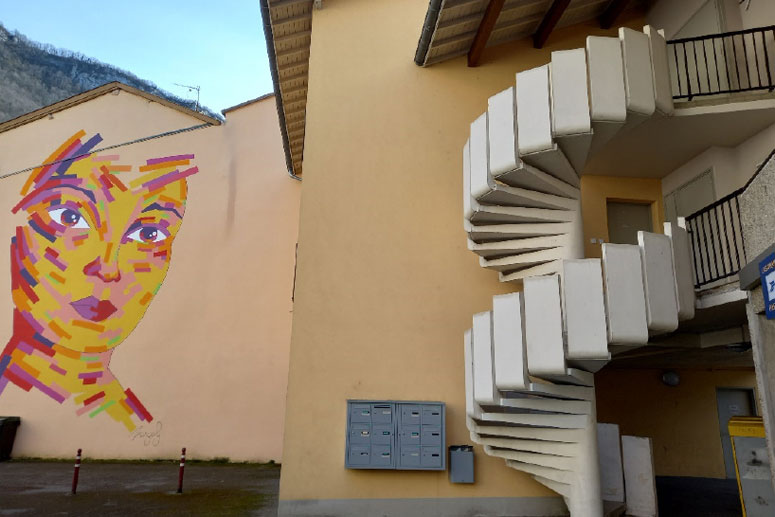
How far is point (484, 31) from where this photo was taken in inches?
319

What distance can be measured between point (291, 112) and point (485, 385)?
319 inches

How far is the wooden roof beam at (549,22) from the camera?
8.13 m

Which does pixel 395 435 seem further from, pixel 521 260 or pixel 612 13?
pixel 612 13

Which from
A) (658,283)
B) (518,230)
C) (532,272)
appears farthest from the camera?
(532,272)

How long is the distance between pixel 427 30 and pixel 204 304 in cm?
770

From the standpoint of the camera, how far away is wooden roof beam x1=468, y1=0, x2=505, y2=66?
25.5ft

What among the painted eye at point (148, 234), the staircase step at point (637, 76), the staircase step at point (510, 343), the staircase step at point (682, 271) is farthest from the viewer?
the painted eye at point (148, 234)

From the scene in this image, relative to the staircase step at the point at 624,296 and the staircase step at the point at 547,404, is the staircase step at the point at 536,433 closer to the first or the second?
the staircase step at the point at 547,404

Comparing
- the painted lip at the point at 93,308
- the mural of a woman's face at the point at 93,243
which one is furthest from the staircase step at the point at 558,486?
the painted lip at the point at 93,308

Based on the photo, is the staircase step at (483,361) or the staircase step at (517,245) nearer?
the staircase step at (483,361)

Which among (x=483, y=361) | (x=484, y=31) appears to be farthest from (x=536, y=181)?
(x=484, y=31)

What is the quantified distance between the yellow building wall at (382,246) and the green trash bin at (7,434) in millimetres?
7919

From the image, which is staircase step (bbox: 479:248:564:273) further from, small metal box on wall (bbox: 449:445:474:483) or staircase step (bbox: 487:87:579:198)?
small metal box on wall (bbox: 449:445:474:483)

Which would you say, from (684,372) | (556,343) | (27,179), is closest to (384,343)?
(556,343)
